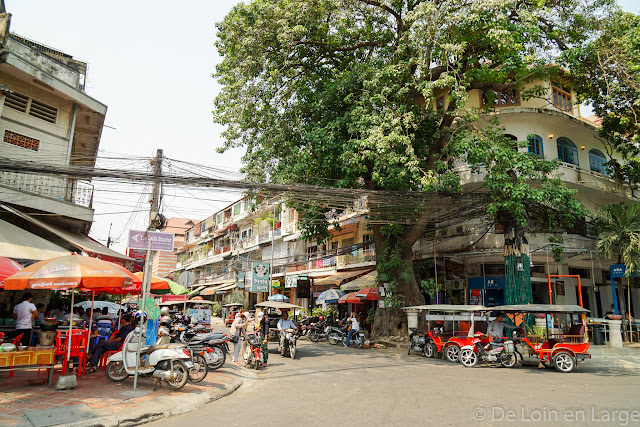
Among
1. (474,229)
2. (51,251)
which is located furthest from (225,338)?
(474,229)

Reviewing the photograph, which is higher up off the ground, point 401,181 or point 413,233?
point 401,181

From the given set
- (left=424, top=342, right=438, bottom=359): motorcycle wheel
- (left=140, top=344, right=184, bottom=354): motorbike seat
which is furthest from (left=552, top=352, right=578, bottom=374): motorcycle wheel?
(left=140, top=344, right=184, bottom=354): motorbike seat

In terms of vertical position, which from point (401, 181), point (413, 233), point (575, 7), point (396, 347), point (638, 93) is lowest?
point (396, 347)

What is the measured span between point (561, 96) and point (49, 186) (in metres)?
22.6

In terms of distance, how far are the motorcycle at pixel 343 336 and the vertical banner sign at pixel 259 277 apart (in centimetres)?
388

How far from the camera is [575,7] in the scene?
1602cm

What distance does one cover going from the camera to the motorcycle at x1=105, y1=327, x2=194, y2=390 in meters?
8.12

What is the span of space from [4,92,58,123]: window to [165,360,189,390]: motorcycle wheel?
1196 cm

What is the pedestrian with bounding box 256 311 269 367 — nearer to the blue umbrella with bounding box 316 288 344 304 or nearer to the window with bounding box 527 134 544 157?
the blue umbrella with bounding box 316 288 344 304

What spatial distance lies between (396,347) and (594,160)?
1434 cm

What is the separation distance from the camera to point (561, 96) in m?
21.0

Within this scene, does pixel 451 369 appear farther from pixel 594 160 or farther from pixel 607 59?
pixel 594 160

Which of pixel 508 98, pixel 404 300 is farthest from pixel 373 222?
pixel 508 98

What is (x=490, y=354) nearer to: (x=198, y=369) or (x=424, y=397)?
(x=424, y=397)
